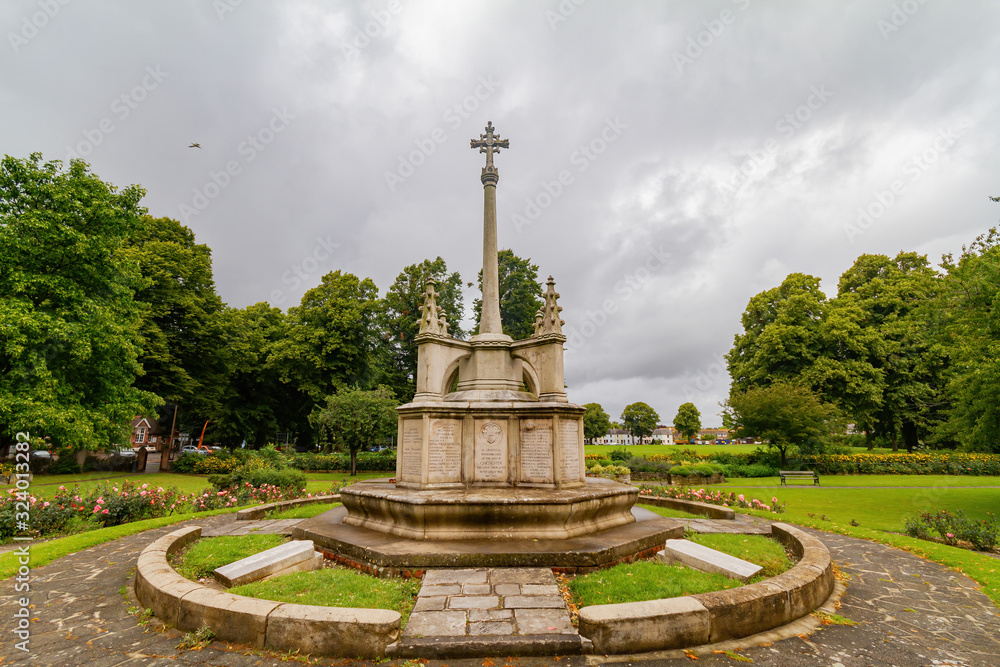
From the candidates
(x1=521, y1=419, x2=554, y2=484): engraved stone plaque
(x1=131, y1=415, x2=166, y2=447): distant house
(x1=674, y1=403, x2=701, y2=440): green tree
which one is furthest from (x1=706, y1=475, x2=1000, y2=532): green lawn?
(x1=674, y1=403, x2=701, y2=440): green tree

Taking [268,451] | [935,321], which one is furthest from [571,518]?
[268,451]

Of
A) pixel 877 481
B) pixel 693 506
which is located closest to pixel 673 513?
pixel 693 506

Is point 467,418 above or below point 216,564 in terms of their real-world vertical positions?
above

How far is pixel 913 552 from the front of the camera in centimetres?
825

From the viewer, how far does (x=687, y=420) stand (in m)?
99.8

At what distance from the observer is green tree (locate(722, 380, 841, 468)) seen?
90.7ft

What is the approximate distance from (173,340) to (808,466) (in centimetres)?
4268

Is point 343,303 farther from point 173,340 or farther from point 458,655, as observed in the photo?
point 458,655

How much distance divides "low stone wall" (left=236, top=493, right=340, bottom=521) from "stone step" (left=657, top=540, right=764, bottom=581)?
9.40 m

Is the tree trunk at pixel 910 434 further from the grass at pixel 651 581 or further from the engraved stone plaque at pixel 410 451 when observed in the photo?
the engraved stone plaque at pixel 410 451

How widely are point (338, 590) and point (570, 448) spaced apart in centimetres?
499

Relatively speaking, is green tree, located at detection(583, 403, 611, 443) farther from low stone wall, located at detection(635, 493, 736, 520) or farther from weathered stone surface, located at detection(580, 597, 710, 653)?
weathered stone surface, located at detection(580, 597, 710, 653)

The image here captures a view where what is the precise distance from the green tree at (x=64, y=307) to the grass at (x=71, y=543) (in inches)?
285

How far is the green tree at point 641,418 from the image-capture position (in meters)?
110
